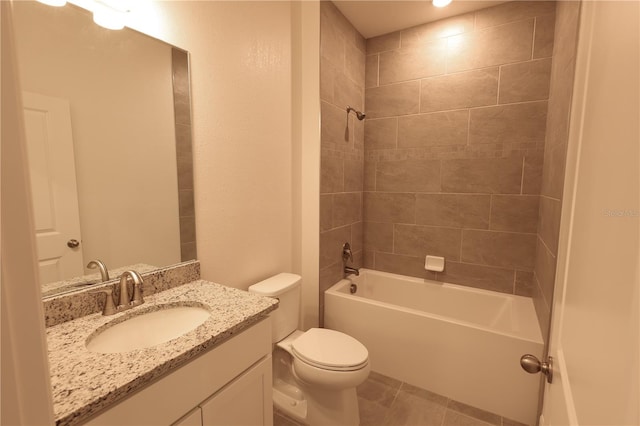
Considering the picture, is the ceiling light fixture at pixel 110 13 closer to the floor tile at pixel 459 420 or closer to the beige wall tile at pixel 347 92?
the beige wall tile at pixel 347 92

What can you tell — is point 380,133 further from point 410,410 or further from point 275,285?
point 410,410

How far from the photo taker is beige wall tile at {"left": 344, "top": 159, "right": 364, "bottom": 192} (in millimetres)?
2482

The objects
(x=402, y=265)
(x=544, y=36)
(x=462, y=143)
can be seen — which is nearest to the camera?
(x=544, y=36)

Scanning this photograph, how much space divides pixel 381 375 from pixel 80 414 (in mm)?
1929

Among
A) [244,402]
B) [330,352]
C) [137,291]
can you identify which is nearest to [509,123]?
[330,352]

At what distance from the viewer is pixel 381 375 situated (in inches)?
83.4

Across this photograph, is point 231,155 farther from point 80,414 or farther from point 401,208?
point 401,208

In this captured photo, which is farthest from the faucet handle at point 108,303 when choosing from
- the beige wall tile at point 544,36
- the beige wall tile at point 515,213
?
the beige wall tile at point 544,36

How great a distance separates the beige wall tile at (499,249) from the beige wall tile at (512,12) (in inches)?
62.1

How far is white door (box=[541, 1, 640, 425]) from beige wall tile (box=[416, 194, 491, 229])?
5.78 feet

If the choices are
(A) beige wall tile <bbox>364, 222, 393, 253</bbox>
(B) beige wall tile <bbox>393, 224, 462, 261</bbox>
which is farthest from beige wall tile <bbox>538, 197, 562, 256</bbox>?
(A) beige wall tile <bbox>364, 222, 393, 253</bbox>

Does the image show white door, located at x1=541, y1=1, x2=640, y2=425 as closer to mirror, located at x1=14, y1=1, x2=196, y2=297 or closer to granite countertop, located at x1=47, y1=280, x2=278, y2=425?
granite countertop, located at x1=47, y1=280, x2=278, y2=425

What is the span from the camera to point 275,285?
177cm

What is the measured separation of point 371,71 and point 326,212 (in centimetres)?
146
